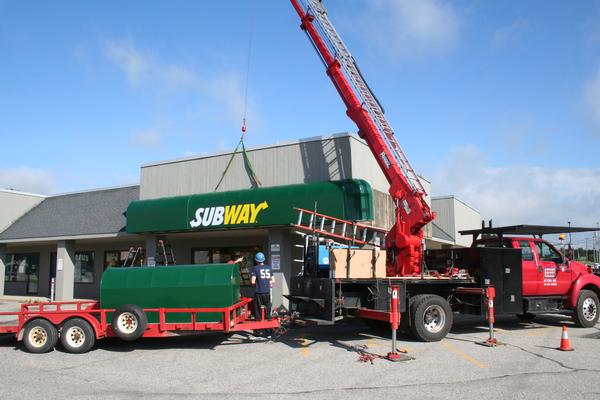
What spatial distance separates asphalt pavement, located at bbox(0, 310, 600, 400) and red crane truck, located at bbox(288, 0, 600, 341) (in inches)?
28.2

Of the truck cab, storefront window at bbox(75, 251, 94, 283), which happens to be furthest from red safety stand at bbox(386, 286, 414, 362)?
storefront window at bbox(75, 251, 94, 283)

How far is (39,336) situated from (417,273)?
28.1ft

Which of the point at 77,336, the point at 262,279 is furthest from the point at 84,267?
the point at 262,279

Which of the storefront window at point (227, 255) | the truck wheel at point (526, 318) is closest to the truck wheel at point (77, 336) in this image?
the storefront window at point (227, 255)

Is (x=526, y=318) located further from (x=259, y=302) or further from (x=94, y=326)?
(x=94, y=326)

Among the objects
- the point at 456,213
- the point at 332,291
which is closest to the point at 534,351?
the point at 332,291

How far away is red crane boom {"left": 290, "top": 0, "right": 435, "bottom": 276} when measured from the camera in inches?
518

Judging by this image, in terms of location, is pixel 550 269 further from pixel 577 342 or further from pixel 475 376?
pixel 475 376

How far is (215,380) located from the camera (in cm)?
757

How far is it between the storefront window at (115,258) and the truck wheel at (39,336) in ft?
51.3

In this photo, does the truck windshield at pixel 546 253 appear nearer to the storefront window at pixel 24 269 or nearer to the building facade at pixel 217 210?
the building facade at pixel 217 210

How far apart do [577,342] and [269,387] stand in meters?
7.21

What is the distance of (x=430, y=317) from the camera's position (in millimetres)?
11031

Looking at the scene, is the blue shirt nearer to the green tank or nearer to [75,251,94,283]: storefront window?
the green tank
